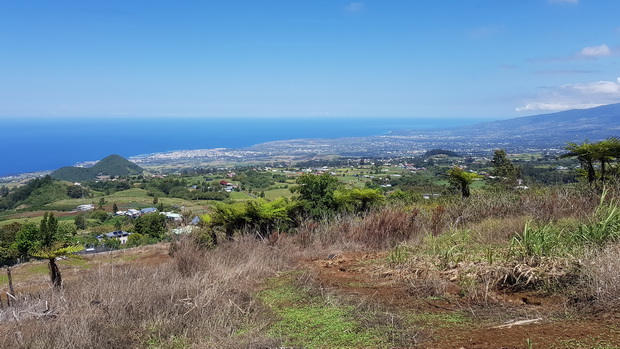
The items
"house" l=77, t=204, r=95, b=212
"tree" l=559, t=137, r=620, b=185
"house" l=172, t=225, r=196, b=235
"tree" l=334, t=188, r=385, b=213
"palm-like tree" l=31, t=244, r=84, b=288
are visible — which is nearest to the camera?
"palm-like tree" l=31, t=244, r=84, b=288

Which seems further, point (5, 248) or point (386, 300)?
point (5, 248)

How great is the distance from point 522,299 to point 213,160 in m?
119

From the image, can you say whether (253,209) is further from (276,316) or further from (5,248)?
(5,248)

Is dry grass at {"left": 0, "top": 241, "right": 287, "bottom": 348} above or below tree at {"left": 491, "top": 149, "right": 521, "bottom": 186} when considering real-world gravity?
above

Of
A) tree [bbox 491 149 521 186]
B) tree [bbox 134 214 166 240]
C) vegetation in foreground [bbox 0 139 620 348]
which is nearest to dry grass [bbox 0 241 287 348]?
vegetation in foreground [bbox 0 139 620 348]

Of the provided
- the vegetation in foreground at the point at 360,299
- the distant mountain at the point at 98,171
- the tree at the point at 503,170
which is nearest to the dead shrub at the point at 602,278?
the vegetation in foreground at the point at 360,299

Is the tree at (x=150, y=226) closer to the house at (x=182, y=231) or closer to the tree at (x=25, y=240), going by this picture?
the tree at (x=25, y=240)

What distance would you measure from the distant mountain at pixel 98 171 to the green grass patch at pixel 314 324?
295 feet

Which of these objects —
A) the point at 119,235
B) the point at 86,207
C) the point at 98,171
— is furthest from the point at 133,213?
the point at 98,171

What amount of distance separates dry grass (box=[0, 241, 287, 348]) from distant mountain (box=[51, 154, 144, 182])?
88.8m

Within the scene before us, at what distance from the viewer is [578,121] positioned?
10762 cm

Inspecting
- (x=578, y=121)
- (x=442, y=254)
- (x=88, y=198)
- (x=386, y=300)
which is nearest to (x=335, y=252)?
(x=442, y=254)

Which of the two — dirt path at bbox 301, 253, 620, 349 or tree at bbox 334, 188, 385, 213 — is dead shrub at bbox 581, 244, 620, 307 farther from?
tree at bbox 334, 188, 385, 213

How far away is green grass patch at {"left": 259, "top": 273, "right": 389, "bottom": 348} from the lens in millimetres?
2949
